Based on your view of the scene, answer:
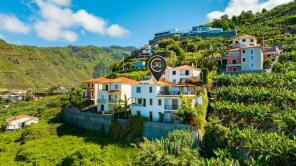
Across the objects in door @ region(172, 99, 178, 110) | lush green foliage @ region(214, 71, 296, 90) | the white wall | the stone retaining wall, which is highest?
the white wall

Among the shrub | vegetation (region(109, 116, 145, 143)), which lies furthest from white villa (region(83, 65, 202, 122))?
the shrub

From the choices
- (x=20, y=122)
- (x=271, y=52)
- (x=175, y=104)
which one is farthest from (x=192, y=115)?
(x=20, y=122)

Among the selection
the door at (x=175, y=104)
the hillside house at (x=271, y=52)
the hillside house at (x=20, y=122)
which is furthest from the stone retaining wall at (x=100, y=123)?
the hillside house at (x=271, y=52)

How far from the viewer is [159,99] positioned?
62656 millimetres

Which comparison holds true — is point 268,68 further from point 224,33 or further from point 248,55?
point 224,33

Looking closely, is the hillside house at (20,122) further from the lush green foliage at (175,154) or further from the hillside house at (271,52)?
the hillside house at (271,52)

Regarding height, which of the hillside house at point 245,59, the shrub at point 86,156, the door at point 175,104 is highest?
the hillside house at point 245,59

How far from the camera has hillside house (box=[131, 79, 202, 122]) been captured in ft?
202

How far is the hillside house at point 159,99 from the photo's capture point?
6147cm

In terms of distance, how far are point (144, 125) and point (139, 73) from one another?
39918 millimetres

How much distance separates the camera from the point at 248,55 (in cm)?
8525

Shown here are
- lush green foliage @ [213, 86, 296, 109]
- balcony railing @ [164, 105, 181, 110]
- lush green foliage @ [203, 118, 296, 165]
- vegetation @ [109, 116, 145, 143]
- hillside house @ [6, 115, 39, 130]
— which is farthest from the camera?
hillside house @ [6, 115, 39, 130]

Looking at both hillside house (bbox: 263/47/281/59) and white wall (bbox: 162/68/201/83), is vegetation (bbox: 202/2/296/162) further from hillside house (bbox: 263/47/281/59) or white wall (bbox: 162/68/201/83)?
white wall (bbox: 162/68/201/83)

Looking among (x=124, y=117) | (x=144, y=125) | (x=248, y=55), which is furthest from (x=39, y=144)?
(x=248, y=55)
